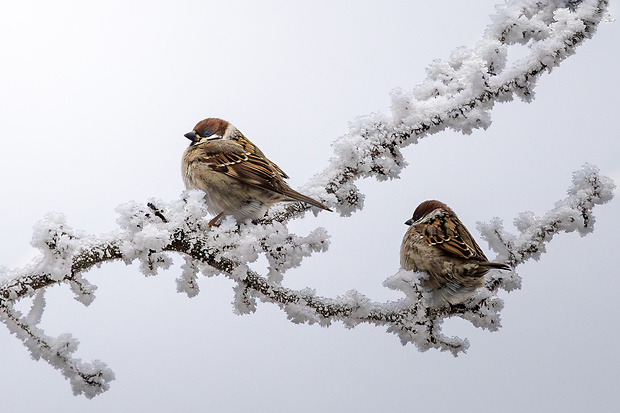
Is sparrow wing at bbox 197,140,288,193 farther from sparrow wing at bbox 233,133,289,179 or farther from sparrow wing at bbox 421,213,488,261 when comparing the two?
sparrow wing at bbox 421,213,488,261

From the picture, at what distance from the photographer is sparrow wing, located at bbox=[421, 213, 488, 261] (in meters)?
2.52

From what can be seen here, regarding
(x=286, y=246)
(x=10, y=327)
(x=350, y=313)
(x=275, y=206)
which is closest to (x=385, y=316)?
(x=350, y=313)

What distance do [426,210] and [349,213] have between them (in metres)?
0.55

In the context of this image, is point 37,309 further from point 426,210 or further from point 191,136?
point 426,210

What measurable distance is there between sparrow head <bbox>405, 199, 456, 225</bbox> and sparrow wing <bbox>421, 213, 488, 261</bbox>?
0.05 meters

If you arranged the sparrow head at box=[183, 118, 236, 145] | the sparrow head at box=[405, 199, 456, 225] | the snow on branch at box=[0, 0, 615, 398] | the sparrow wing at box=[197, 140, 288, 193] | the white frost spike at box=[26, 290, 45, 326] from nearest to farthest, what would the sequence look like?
the snow on branch at box=[0, 0, 615, 398] < the white frost spike at box=[26, 290, 45, 326] < the sparrow wing at box=[197, 140, 288, 193] < the sparrow head at box=[183, 118, 236, 145] < the sparrow head at box=[405, 199, 456, 225]

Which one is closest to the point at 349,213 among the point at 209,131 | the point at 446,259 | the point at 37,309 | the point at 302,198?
the point at 302,198

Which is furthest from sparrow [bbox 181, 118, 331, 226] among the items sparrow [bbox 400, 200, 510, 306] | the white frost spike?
the white frost spike

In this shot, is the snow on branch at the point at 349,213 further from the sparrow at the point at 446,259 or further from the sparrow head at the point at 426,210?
the sparrow head at the point at 426,210

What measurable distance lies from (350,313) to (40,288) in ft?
3.21

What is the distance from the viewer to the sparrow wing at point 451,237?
252cm

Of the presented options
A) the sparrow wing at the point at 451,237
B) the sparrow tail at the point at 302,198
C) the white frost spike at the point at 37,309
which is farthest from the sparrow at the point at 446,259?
the white frost spike at the point at 37,309

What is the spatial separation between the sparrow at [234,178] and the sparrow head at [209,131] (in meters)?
0.05

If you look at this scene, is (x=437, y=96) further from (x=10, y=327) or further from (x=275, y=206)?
(x=10, y=327)
